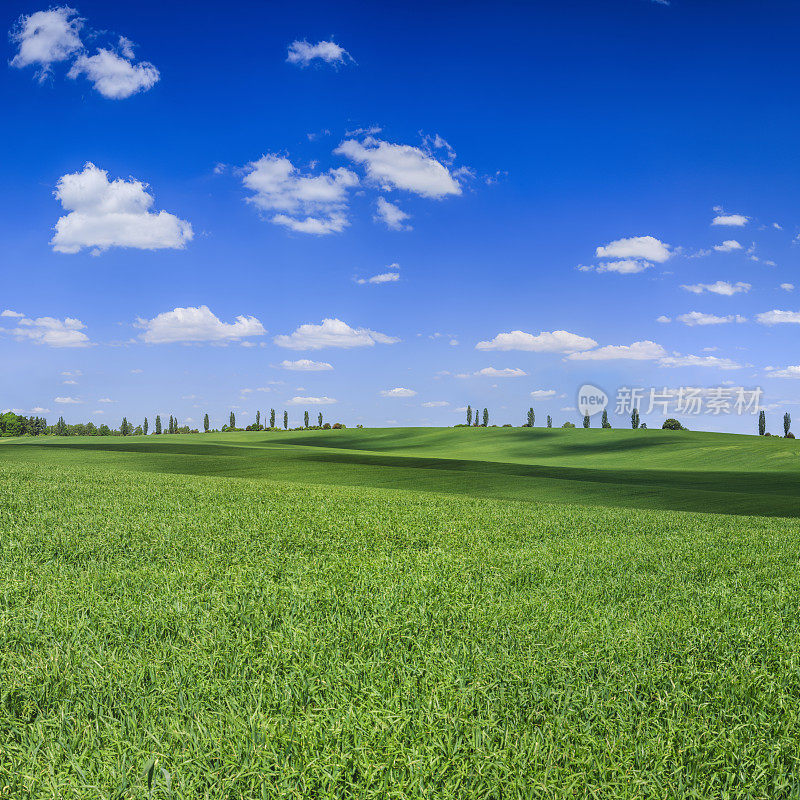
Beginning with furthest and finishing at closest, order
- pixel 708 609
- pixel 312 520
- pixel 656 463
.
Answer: pixel 656 463, pixel 312 520, pixel 708 609

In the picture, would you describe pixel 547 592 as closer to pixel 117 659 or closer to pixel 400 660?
pixel 400 660

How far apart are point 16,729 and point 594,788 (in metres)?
3.16

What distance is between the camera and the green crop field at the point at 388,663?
286 cm

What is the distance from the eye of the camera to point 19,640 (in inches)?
176

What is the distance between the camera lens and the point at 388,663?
12.9 ft

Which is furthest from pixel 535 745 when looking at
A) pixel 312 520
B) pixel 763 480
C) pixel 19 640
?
pixel 763 480

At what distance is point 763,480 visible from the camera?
31.6 m

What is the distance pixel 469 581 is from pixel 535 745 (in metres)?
3.14

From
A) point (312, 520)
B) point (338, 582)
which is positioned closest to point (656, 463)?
point (312, 520)

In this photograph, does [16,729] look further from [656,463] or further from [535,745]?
[656,463]

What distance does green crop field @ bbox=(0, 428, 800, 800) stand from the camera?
2.86 metres

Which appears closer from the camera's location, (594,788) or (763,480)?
(594,788)

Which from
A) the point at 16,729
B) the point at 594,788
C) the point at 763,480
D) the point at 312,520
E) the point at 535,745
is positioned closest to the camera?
the point at 594,788

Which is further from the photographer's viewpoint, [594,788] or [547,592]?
[547,592]
